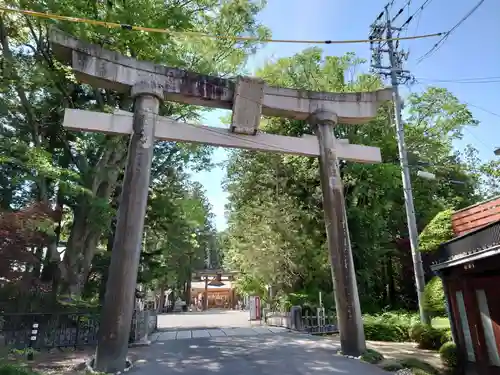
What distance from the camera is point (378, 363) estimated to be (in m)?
7.41

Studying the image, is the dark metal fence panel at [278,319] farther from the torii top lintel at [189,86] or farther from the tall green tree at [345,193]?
the torii top lintel at [189,86]

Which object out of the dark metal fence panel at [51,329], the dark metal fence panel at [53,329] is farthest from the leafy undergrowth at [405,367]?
the dark metal fence panel at [51,329]

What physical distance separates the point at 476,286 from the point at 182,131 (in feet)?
26.0

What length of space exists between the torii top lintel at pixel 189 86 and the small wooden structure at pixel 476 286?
13.6 ft

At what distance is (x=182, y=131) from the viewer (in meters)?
8.52

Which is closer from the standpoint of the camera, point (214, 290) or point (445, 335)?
point (445, 335)

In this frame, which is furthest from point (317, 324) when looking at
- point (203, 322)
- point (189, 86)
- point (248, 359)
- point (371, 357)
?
point (189, 86)

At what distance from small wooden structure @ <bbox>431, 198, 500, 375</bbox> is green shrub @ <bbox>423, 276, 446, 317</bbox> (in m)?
1.98

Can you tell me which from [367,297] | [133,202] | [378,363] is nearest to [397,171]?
[367,297]

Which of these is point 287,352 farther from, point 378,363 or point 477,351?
point 477,351

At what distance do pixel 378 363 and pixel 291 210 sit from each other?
34.5ft

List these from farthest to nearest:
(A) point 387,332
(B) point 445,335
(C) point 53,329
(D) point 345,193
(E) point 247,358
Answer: (D) point 345,193 < (A) point 387,332 < (B) point 445,335 < (C) point 53,329 < (E) point 247,358

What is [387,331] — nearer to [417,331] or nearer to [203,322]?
[417,331]

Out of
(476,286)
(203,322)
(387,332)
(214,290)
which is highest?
(214,290)
